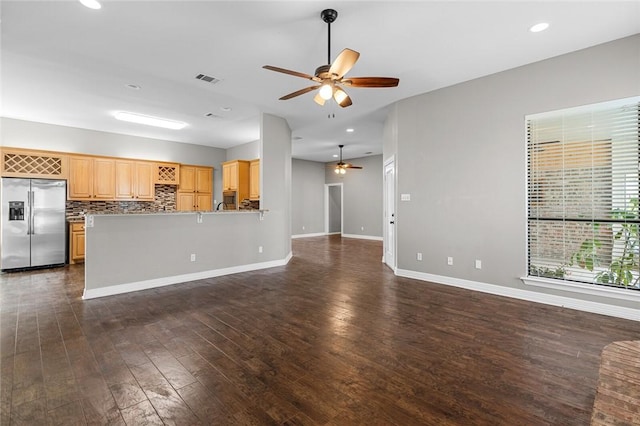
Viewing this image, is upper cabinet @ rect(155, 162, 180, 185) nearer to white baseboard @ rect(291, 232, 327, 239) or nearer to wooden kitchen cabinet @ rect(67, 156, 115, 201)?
wooden kitchen cabinet @ rect(67, 156, 115, 201)

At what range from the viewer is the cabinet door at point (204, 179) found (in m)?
8.28

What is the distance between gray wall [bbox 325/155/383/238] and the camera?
33.2ft

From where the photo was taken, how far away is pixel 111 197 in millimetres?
6785

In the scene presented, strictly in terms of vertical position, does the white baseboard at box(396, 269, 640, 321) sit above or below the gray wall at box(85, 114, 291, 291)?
below

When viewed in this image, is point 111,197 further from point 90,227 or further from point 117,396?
point 117,396

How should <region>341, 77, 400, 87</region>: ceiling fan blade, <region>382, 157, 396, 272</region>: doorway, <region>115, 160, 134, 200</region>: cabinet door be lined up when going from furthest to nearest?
1. <region>115, 160, 134, 200</region>: cabinet door
2. <region>382, 157, 396, 272</region>: doorway
3. <region>341, 77, 400, 87</region>: ceiling fan blade

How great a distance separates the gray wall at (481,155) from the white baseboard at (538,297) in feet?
0.21

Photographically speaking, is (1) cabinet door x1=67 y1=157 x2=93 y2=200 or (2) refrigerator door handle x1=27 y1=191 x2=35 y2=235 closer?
(2) refrigerator door handle x1=27 y1=191 x2=35 y2=235

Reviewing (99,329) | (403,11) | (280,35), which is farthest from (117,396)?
(403,11)

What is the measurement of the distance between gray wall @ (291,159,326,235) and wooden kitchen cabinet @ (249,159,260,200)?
3.16 metres

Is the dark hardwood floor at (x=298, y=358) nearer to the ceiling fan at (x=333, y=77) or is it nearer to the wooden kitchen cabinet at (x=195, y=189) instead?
the ceiling fan at (x=333, y=77)

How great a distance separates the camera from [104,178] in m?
6.66

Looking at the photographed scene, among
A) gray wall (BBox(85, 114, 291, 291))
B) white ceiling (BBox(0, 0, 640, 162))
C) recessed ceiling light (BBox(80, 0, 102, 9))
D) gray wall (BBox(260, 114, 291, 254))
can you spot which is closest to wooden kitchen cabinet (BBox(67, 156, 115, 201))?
white ceiling (BBox(0, 0, 640, 162))

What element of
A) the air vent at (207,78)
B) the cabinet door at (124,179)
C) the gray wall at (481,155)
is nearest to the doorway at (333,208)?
the gray wall at (481,155)
